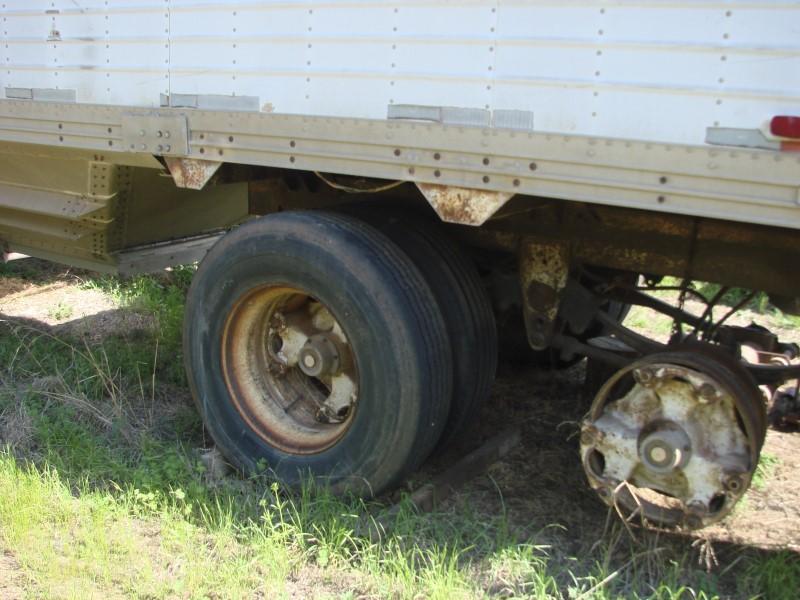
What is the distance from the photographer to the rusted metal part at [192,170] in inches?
152

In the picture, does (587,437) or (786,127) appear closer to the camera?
(786,127)

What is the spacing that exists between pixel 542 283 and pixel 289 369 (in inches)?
49.2

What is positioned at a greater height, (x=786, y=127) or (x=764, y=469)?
(x=786, y=127)

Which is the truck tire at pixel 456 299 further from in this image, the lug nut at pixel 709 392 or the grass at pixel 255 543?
the lug nut at pixel 709 392

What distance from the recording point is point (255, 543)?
3439 mm

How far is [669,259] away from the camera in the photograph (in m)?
3.48

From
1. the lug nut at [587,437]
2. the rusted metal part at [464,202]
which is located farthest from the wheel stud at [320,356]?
the lug nut at [587,437]

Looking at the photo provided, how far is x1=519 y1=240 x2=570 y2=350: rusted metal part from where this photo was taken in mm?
3691

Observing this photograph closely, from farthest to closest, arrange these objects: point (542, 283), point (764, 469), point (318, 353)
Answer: point (764, 469)
point (318, 353)
point (542, 283)

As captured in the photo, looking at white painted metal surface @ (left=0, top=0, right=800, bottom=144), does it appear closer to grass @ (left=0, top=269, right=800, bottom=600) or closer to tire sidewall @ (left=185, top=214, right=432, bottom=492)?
tire sidewall @ (left=185, top=214, right=432, bottom=492)

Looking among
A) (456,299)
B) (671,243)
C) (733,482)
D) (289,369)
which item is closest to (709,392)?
(733,482)

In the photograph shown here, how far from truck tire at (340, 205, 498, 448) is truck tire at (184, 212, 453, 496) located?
0.13 metres

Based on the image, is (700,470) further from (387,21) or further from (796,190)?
(387,21)

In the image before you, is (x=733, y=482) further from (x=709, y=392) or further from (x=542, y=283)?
(x=542, y=283)
